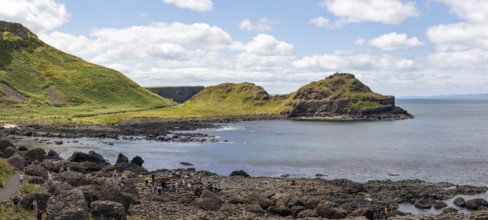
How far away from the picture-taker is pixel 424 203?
55062 millimetres

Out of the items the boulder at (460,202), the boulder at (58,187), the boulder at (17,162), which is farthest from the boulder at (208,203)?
the boulder at (460,202)

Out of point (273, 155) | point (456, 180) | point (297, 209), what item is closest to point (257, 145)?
point (273, 155)

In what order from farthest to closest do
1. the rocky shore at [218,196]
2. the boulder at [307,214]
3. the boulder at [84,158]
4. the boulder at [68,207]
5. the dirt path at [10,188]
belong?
1. the boulder at [84,158]
2. the boulder at [307,214]
3. the dirt path at [10,188]
4. the rocky shore at [218,196]
5. the boulder at [68,207]

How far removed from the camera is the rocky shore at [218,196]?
37.7 m

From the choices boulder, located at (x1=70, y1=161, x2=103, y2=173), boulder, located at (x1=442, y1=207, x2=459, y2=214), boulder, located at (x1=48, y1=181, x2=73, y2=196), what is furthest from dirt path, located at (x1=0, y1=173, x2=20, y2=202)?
boulder, located at (x1=442, y1=207, x2=459, y2=214)

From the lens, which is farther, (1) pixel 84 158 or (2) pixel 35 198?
(1) pixel 84 158

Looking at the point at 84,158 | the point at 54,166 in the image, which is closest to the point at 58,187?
the point at 54,166

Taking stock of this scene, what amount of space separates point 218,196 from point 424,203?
2430 cm

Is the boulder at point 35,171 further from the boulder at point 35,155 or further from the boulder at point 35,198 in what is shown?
the boulder at point 35,155

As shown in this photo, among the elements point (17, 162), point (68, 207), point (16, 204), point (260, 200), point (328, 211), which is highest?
point (17, 162)

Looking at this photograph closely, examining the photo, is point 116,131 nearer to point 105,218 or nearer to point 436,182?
point 436,182

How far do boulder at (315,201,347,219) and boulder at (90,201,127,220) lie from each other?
2033 cm

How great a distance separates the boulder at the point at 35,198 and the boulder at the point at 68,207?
627 centimetres

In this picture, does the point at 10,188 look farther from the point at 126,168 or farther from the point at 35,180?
the point at 126,168
